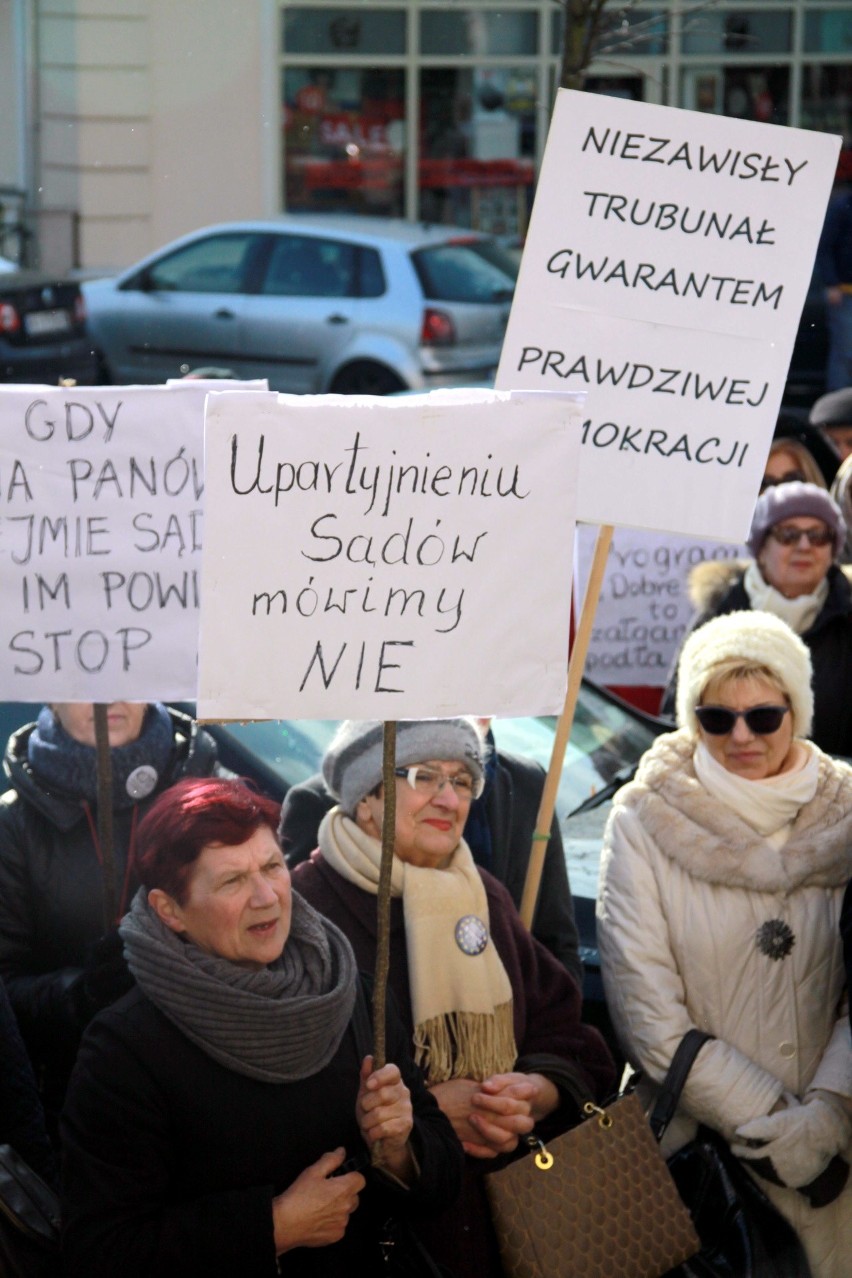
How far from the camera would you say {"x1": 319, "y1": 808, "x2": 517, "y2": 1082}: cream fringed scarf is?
3307 mm

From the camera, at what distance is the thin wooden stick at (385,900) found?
2943 millimetres

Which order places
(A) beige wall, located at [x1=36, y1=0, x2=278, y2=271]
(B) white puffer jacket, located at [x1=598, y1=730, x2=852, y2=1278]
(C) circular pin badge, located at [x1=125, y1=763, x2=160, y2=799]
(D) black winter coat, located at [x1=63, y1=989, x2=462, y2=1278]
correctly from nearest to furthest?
1. (D) black winter coat, located at [x1=63, y1=989, x2=462, y2=1278]
2. (B) white puffer jacket, located at [x1=598, y1=730, x2=852, y2=1278]
3. (C) circular pin badge, located at [x1=125, y1=763, x2=160, y2=799]
4. (A) beige wall, located at [x1=36, y1=0, x2=278, y2=271]

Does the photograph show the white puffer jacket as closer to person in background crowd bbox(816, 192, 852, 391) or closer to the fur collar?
the fur collar

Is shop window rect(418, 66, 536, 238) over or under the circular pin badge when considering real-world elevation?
over

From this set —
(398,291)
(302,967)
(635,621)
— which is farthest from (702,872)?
(398,291)

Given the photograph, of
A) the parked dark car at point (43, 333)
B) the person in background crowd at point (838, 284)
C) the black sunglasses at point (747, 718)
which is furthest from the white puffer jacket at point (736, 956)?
the parked dark car at point (43, 333)

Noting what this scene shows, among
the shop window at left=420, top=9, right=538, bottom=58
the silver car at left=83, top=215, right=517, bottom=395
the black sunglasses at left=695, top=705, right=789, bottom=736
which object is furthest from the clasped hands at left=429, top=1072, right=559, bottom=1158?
the shop window at left=420, top=9, right=538, bottom=58

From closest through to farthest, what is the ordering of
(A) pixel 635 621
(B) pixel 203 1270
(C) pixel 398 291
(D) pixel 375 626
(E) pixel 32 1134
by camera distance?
(B) pixel 203 1270 < (D) pixel 375 626 < (E) pixel 32 1134 < (A) pixel 635 621 < (C) pixel 398 291

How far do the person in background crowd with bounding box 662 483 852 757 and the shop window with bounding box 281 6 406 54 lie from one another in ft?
Answer: 36.5

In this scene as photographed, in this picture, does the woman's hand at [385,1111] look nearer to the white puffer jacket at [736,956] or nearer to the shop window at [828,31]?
the white puffer jacket at [736,956]

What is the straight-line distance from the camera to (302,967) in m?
2.98

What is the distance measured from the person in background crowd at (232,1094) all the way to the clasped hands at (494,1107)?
0.17m

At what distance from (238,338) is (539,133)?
452cm

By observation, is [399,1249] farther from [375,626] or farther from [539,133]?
[539,133]
